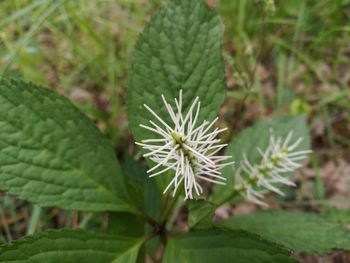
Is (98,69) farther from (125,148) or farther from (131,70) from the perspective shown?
(131,70)

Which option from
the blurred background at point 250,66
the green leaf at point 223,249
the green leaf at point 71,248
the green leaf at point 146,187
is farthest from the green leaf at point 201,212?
the blurred background at point 250,66

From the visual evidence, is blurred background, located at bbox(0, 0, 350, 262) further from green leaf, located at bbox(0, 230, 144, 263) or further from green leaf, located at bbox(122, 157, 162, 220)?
green leaf, located at bbox(0, 230, 144, 263)

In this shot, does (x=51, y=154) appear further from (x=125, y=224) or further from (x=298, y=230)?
(x=298, y=230)

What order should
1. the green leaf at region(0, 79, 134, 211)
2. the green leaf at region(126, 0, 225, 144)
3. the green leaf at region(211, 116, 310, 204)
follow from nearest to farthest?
the green leaf at region(0, 79, 134, 211)
the green leaf at region(126, 0, 225, 144)
the green leaf at region(211, 116, 310, 204)

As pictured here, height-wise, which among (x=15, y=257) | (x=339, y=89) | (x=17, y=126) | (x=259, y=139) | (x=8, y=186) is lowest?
(x=15, y=257)

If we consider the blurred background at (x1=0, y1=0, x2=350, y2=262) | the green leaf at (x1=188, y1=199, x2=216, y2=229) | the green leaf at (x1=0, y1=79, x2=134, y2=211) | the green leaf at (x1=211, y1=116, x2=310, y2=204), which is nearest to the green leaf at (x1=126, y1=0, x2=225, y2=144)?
the green leaf at (x1=0, y1=79, x2=134, y2=211)

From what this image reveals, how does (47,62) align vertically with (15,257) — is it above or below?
above

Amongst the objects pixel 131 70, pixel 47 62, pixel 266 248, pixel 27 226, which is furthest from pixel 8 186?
pixel 47 62

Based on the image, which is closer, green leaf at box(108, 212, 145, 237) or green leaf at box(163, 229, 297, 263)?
green leaf at box(163, 229, 297, 263)
